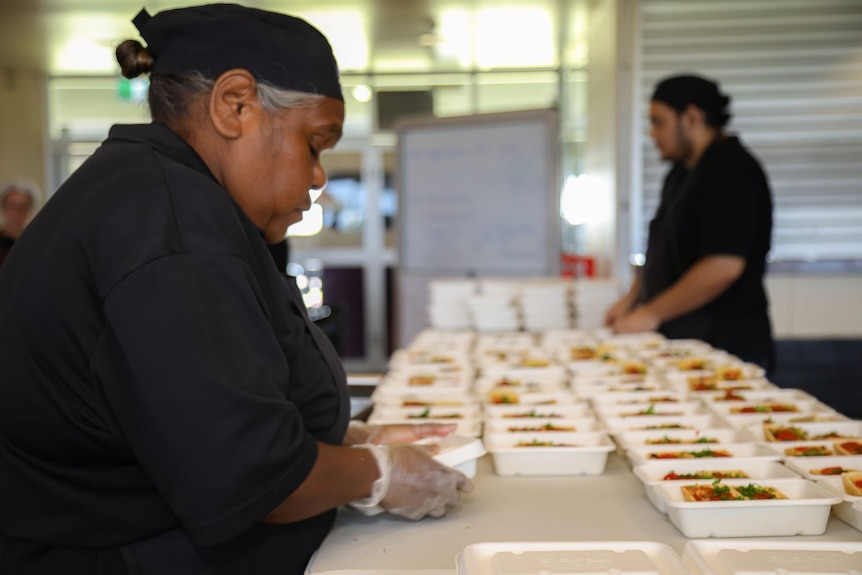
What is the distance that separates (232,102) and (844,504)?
1273 mm

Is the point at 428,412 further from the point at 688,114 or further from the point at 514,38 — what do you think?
the point at 514,38

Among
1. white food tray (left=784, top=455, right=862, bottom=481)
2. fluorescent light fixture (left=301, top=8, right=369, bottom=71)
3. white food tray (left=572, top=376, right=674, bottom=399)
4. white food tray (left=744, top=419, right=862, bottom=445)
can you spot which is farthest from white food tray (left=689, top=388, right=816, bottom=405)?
fluorescent light fixture (left=301, top=8, right=369, bottom=71)

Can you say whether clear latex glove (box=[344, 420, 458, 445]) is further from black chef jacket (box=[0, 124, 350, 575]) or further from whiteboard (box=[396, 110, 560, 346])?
whiteboard (box=[396, 110, 560, 346])

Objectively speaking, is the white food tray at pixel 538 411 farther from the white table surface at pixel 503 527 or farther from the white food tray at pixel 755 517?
the white food tray at pixel 755 517

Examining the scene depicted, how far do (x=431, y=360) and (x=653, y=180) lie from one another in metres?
3.04

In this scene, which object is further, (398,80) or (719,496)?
(398,80)

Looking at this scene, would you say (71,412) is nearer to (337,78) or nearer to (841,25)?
(337,78)

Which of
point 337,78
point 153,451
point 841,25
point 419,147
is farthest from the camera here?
point 419,147

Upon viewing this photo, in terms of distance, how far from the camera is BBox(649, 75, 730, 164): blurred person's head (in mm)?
3521

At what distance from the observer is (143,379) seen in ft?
3.62

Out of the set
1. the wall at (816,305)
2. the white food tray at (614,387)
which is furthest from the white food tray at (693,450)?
the wall at (816,305)

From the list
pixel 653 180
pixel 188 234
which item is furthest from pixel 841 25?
pixel 188 234

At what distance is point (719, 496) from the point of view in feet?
4.91

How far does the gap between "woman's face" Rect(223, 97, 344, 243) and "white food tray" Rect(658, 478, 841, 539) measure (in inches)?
33.4
